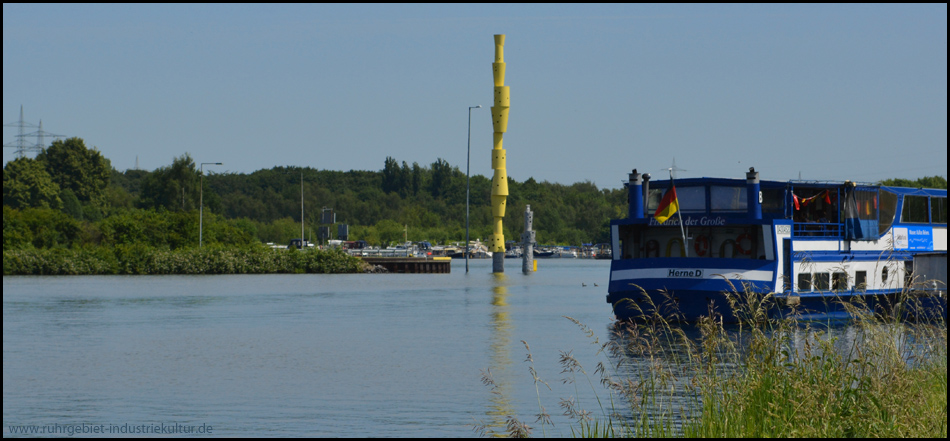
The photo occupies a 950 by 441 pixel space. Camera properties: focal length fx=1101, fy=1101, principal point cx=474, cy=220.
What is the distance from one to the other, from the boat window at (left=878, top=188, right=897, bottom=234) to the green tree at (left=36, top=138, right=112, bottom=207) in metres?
124

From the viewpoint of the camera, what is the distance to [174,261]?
272 ft

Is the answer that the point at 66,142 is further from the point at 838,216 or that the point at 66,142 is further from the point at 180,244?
the point at 838,216

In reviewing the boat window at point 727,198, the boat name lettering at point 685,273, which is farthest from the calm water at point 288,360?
the boat window at point 727,198

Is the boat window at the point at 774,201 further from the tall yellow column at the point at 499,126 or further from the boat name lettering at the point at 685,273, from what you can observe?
the tall yellow column at the point at 499,126

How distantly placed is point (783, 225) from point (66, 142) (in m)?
128

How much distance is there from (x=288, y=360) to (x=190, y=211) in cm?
7608

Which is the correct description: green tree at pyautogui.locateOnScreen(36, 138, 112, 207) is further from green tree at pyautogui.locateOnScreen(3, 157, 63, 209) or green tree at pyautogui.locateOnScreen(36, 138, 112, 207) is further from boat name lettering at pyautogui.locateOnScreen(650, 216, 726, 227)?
boat name lettering at pyautogui.locateOnScreen(650, 216, 726, 227)

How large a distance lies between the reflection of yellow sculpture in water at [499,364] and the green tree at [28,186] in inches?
3428

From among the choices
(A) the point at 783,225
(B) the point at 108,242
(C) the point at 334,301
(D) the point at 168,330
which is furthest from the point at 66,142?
(A) the point at 783,225

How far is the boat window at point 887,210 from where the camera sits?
34.5m

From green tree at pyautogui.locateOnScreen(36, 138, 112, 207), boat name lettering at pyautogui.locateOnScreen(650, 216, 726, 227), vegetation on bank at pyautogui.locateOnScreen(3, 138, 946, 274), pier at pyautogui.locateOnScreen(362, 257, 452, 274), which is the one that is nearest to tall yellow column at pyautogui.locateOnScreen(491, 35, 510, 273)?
pier at pyautogui.locateOnScreen(362, 257, 452, 274)

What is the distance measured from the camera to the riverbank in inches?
3142

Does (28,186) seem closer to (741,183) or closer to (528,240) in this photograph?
(528,240)

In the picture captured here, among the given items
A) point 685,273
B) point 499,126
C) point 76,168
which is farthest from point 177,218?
point 685,273
